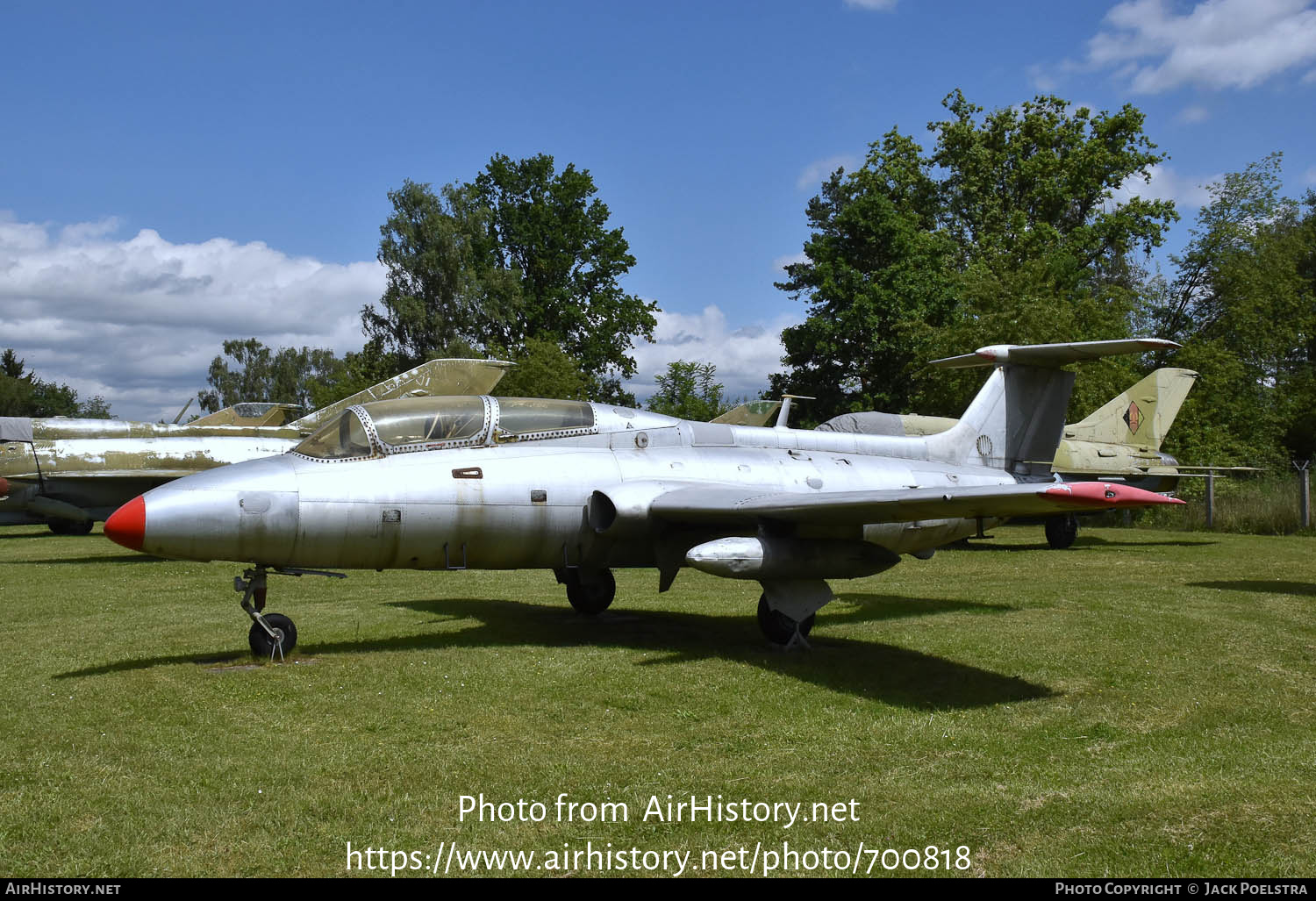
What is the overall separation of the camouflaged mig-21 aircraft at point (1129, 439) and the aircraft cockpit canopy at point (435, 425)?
45.2ft

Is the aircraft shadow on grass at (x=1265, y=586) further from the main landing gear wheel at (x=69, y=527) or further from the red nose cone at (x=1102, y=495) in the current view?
the main landing gear wheel at (x=69, y=527)

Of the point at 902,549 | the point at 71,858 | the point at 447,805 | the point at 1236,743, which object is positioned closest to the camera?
the point at 71,858

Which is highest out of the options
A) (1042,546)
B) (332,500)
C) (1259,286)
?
(1259,286)

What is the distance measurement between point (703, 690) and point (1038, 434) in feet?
22.3

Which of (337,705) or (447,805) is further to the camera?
(337,705)

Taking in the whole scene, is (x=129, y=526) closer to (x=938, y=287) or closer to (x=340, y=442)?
(x=340, y=442)

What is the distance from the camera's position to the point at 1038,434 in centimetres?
1223

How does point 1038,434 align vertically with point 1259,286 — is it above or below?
below

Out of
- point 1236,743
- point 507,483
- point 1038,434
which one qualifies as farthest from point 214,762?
point 1038,434

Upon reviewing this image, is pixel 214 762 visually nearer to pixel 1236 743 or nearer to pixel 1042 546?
pixel 1236 743

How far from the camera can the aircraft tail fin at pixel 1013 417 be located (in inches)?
464

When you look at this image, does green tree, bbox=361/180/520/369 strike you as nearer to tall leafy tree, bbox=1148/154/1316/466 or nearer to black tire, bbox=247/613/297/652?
tall leafy tree, bbox=1148/154/1316/466

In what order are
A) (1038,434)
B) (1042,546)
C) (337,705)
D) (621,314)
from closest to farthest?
(337,705) → (1038,434) → (1042,546) → (621,314)

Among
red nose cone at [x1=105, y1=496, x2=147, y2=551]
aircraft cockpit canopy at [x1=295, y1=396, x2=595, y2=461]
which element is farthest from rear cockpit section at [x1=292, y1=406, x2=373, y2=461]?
red nose cone at [x1=105, y1=496, x2=147, y2=551]
